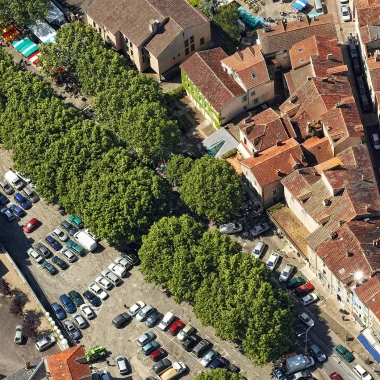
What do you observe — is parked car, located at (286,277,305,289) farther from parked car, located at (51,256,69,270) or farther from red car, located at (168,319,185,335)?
parked car, located at (51,256,69,270)

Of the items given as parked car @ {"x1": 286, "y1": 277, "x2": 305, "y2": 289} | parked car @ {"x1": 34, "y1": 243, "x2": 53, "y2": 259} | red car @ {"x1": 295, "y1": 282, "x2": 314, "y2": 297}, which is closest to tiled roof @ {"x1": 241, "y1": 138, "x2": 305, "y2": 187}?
parked car @ {"x1": 286, "y1": 277, "x2": 305, "y2": 289}

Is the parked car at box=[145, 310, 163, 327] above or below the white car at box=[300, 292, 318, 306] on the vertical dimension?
above

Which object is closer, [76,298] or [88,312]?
[88,312]

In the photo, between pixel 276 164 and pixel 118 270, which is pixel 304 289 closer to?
pixel 276 164

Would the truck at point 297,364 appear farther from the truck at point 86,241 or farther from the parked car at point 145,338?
the truck at point 86,241

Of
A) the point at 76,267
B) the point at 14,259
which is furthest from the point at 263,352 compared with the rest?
the point at 14,259

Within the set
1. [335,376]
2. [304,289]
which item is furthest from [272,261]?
[335,376]

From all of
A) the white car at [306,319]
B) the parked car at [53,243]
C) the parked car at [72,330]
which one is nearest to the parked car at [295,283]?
the white car at [306,319]
